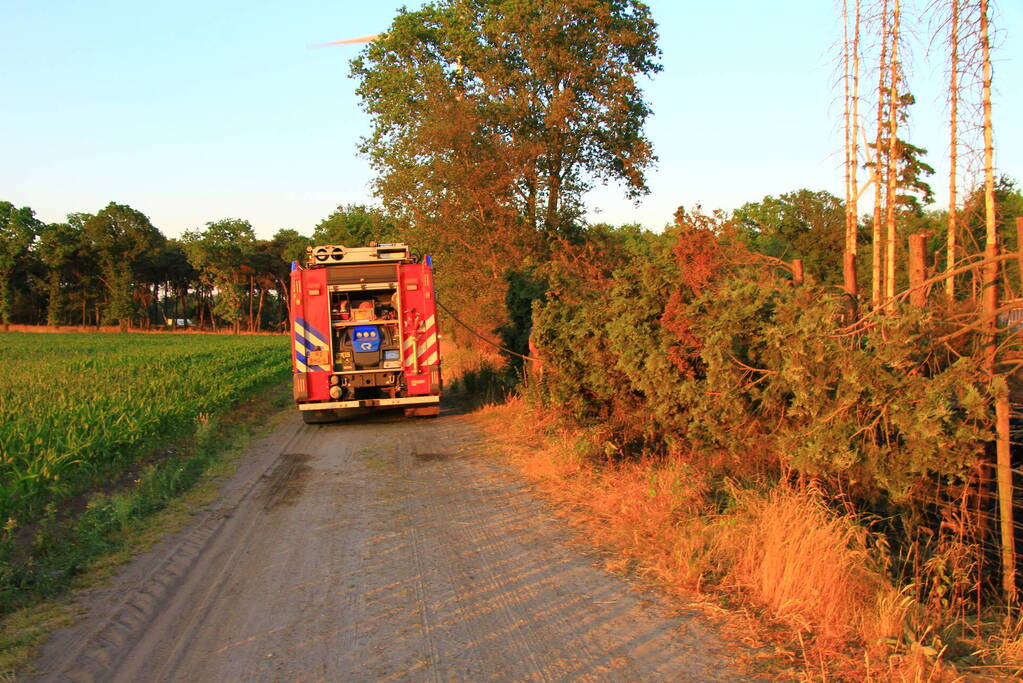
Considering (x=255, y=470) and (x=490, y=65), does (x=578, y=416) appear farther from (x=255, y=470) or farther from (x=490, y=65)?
(x=490, y=65)

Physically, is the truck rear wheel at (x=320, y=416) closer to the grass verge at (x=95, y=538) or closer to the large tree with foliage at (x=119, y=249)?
the grass verge at (x=95, y=538)

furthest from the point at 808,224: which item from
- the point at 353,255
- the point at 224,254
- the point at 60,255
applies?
the point at 60,255

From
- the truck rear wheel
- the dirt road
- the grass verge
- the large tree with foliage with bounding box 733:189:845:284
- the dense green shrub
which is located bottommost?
the dirt road

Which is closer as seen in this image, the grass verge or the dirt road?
the dirt road

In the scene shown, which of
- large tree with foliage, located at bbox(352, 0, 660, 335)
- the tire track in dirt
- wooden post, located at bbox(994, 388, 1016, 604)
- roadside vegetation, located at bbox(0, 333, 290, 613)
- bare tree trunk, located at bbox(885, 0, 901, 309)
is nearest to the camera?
the tire track in dirt

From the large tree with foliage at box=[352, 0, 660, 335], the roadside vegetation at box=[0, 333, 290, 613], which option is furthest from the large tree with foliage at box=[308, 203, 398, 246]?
the roadside vegetation at box=[0, 333, 290, 613]

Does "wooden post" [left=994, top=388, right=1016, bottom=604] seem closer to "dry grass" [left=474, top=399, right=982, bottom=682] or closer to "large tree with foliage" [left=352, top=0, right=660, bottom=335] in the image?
"dry grass" [left=474, top=399, right=982, bottom=682]

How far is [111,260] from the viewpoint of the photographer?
64125mm

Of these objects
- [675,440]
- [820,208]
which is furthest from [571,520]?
[820,208]

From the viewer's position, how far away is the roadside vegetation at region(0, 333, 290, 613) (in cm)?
620

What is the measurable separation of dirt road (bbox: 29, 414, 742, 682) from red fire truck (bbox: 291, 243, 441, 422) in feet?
18.5

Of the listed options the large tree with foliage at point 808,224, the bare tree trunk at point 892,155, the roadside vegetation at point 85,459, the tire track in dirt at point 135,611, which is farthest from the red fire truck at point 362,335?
the large tree with foliage at point 808,224

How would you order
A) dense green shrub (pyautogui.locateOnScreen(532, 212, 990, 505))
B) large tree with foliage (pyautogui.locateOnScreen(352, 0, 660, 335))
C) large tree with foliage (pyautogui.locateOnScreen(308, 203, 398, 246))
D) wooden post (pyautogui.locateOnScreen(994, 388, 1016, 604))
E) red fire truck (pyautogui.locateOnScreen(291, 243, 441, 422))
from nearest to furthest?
wooden post (pyautogui.locateOnScreen(994, 388, 1016, 604))
dense green shrub (pyautogui.locateOnScreen(532, 212, 990, 505))
red fire truck (pyautogui.locateOnScreen(291, 243, 441, 422))
large tree with foliage (pyautogui.locateOnScreen(352, 0, 660, 335))
large tree with foliage (pyautogui.locateOnScreen(308, 203, 398, 246))

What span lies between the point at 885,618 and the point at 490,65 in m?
22.0
